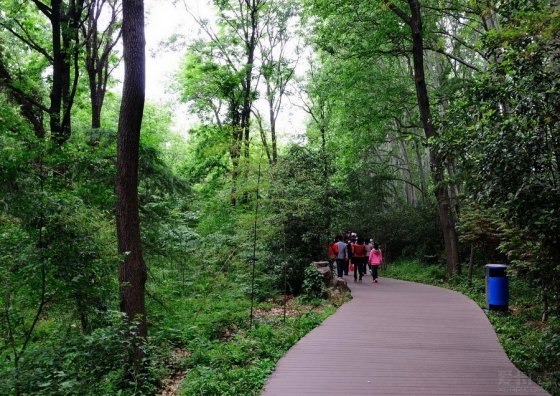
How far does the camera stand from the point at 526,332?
846 cm

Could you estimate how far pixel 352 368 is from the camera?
21.1ft

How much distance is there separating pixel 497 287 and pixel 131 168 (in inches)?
333

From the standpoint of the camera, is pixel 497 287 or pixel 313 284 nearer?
pixel 497 287

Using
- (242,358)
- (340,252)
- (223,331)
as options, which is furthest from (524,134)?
(340,252)

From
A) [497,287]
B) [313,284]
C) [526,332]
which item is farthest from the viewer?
[313,284]

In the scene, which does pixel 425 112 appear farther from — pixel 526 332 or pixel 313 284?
pixel 526 332

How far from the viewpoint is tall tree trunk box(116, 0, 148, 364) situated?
695 centimetres

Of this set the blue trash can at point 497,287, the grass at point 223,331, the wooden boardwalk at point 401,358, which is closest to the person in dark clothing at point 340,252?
the grass at point 223,331

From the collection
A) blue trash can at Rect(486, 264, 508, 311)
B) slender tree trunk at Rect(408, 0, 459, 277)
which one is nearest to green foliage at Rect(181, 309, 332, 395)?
blue trash can at Rect(486, 264, 508, 311)

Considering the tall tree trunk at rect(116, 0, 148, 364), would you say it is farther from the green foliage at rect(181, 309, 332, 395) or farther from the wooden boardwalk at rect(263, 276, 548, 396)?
the wooden boardwalk at rect(263, 276, 548, 396)

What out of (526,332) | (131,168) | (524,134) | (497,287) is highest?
(524,134)

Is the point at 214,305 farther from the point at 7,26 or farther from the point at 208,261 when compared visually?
the point at 7,26

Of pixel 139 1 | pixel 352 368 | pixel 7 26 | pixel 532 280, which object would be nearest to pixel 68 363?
pixel 352 368

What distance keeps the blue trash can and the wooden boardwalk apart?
449 mm
